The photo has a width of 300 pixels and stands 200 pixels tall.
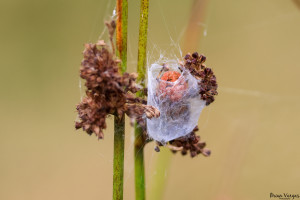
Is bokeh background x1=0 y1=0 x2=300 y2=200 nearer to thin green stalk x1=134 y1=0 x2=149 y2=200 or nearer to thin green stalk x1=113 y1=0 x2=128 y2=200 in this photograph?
thin green stalk x1=134 y1=0 x2=149 y2=200

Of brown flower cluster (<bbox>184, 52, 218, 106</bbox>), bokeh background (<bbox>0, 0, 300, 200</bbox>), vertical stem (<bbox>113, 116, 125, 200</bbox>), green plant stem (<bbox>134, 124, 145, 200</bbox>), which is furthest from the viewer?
bokeh background (<bbox>0, 0, 300, 200</bbox>)

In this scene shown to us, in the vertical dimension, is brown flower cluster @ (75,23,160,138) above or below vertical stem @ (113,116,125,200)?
above

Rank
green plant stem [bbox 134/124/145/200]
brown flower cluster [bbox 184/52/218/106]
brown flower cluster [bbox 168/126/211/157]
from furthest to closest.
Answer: brown flower cluster [bbox 168/126/211/157], brown flower cluster [bbox 184/52/218/106], green plant stem [bbox 134/124/145/200]

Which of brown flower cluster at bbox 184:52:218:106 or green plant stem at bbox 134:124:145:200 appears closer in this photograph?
green plant stem at bbox 134:124:145:200

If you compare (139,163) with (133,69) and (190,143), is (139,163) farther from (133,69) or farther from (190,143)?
(133,69)

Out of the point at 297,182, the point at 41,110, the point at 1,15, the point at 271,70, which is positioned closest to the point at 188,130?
the point at 297,182

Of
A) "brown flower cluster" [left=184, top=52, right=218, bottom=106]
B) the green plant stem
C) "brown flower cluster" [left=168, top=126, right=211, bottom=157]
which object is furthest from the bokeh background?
the green plant stem

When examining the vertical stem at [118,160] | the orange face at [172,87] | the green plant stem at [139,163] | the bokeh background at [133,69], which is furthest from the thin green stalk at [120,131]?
the bokeh background at [133,69]
